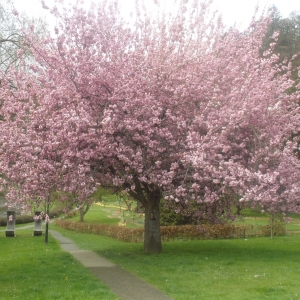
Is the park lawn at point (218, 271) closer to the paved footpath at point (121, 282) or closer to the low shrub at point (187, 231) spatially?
the paved footpath at point (121, 282)

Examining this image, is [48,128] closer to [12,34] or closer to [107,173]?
[107,173]

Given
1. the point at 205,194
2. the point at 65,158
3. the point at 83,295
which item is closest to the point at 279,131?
the point at 205,194

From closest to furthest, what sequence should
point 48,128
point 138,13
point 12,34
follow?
point 48,128
point 138,13
point 12,34

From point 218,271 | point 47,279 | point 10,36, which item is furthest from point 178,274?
point 10,36

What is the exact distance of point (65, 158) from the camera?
11750 mm

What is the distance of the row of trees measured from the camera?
38.5 ft

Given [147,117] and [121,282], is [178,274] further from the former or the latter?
[147,117]

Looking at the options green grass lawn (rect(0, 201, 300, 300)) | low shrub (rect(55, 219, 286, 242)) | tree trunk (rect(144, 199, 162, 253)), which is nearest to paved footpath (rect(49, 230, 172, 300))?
green grass lawn (rect(0, 201, 300, 300))

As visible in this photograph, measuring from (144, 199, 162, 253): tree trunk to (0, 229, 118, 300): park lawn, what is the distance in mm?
3086

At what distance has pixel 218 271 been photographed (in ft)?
40.2

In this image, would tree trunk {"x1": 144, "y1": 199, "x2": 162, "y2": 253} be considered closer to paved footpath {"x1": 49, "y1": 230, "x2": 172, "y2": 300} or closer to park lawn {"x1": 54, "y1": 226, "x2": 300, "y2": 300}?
park lawn {"x1": 54, "y1": 226, "x2": 300, "y2": 300}

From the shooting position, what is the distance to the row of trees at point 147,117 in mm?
11727

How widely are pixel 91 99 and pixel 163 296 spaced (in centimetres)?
686

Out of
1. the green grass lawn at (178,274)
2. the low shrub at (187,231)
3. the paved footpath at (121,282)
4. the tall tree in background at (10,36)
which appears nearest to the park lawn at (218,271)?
the green grass lawn at (178,274)
